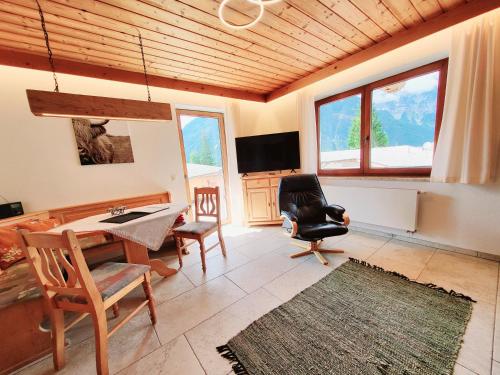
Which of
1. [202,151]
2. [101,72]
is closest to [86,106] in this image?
[101,72]

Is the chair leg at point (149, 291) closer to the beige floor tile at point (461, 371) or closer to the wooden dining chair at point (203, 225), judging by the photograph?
the wooden dining chair at point (203, 225)

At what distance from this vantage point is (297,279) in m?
2.01

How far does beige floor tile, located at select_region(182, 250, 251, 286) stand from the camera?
217 centimetres

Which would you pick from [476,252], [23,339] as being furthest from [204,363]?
[476,252]

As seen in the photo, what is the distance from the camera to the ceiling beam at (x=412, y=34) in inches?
69.1

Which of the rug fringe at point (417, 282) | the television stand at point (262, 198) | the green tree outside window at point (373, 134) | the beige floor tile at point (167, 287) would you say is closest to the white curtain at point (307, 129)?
the television stand at point (262, 198)

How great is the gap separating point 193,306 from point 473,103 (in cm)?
326

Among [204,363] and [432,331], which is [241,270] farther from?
[432,331]

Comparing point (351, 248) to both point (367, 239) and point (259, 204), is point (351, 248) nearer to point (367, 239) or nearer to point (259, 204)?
point (367, 239)

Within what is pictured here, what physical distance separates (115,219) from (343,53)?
3290mm

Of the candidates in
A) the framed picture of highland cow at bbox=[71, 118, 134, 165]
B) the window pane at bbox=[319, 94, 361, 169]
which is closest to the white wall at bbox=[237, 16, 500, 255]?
the window pane at bbox=[319, 94, 361, 169]

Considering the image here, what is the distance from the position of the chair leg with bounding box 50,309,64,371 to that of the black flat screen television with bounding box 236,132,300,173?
2.92 meters

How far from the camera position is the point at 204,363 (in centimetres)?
123

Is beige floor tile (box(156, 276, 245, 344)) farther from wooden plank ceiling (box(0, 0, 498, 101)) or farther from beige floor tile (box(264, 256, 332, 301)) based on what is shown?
wooden plank ceiling (box(0, 0, 498, 101))
